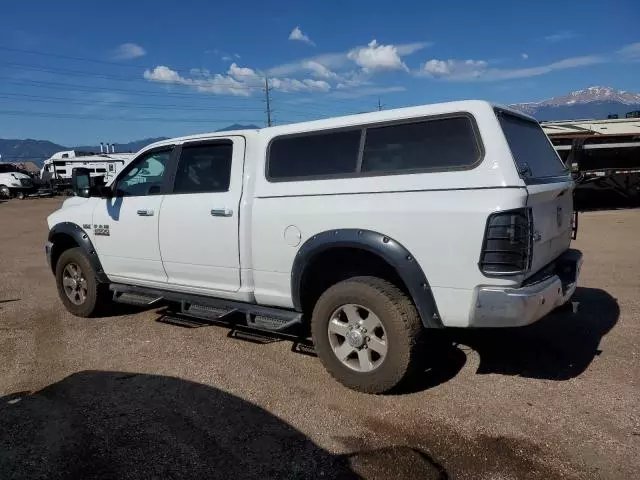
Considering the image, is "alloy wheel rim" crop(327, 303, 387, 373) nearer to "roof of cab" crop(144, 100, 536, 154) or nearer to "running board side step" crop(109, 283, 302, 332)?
"running board side step" crop(109, 283, 302, 332)

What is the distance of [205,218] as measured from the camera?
4.49m

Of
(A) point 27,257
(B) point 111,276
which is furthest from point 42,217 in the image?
(B) point 111,276

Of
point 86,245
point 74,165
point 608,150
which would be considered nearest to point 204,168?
point 86,245

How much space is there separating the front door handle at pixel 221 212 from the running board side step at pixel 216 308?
0.77 m

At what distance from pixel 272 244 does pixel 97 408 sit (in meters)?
1.71

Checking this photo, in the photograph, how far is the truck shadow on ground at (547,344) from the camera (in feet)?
13.6

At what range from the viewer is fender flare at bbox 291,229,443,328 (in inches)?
134

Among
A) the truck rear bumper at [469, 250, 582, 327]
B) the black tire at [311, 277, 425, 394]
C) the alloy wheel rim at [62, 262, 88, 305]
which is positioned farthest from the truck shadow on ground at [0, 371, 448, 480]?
the alloy wheel rim at [62, 262, 88, 305]

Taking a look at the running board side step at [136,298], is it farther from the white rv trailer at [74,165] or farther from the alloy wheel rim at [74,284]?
the white rv trailer at [74,165]

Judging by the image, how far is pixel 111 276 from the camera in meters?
5.53

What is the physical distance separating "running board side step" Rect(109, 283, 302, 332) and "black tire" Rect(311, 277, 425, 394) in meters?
0.43

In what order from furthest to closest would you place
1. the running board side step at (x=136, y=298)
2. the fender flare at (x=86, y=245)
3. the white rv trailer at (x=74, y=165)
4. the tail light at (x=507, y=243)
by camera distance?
the white rv trailer at (x=74, y=165), the fender flare at (x=86, y=245), the running board side step at (x=136, y=298), the tail light at (x=507, y=243)

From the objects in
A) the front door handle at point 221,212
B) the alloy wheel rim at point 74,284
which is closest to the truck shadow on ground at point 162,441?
the front door handle at point 221,212

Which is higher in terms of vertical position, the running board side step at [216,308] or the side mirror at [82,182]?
the side mirror at [82,182]
